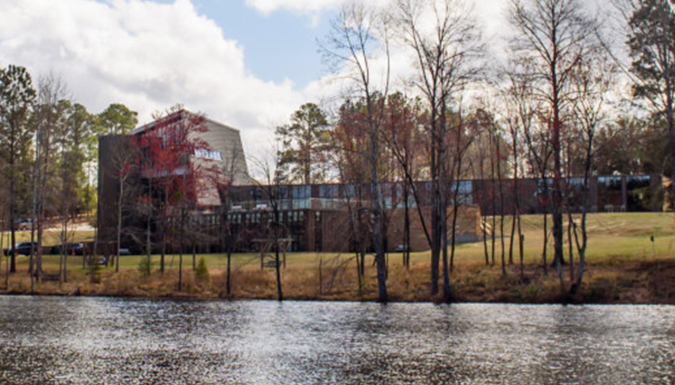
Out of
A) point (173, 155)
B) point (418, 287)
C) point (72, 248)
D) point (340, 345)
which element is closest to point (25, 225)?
point (72, 248)

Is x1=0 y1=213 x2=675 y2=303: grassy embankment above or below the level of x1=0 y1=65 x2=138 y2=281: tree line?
below

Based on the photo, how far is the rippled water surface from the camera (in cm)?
1658

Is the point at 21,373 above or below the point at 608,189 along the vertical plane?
below

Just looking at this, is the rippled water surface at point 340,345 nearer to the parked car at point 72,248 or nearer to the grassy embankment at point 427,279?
the grassy embankment at point 427,279

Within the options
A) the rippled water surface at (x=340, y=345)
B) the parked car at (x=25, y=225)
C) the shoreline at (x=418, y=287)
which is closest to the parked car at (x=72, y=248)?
the parked car at (x=25, y=225)

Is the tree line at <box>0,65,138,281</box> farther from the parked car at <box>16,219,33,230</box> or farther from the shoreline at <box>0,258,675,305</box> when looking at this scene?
the parked car at <box>16,219,33,230</box>

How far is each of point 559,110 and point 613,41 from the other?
4.22 m

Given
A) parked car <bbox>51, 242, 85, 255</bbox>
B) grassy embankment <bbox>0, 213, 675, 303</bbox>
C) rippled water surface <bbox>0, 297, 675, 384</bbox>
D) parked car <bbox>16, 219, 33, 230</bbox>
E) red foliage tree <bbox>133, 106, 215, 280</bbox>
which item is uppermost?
red foliage tree <bbox>133, 106, 215, 280</bbox>

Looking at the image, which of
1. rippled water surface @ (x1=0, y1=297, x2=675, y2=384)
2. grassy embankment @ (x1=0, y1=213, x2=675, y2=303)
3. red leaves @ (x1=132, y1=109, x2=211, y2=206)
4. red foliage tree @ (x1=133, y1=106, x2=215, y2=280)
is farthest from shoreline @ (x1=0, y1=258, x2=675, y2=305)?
red leaves @ (x1=132, y1=109, x2=211, y2=206)

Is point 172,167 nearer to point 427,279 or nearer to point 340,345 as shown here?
point 427,279

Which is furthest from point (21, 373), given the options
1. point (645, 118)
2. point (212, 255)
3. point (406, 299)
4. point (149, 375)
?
point (212, 255)

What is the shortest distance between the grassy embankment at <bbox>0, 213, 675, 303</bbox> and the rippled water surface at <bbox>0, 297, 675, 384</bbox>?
2.12 metres

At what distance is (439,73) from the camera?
35.8m

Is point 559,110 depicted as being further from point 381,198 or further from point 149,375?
point 149,375
